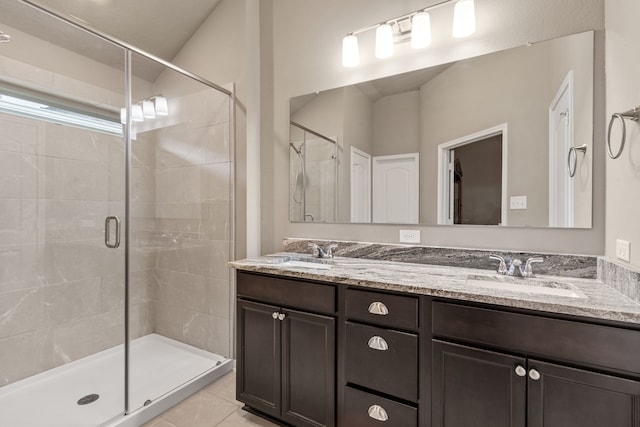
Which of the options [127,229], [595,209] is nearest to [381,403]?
[595,209]

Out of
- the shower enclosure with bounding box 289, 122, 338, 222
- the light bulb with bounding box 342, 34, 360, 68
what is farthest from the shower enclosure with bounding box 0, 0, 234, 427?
the light bulb with bounding box 342, 34, 360, 68

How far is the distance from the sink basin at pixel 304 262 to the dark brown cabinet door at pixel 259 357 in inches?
11.0

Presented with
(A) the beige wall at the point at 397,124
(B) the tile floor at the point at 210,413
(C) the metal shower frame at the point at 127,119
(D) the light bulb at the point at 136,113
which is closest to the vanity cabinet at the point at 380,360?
(B) the tile floor at the point at 210,413

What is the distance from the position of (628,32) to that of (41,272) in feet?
12.1

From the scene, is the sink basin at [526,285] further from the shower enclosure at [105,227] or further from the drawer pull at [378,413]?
the shower enclosure at [105,227]

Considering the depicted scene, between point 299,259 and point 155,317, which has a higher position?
point 299,259

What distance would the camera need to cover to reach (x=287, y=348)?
168cm

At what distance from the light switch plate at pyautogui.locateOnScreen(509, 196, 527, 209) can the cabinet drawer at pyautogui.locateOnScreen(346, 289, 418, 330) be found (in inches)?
33.2

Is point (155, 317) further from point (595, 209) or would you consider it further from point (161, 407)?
point (595, 209)

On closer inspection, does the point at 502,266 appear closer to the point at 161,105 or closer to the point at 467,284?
the point at 467,284

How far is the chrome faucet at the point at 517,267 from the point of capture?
152 cm

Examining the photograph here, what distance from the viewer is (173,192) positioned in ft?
8.84

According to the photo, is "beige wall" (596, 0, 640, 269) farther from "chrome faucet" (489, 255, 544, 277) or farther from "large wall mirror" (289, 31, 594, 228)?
"chrome faucet" (489, 255, 544, 277)

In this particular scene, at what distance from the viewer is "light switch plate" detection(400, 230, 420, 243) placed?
6.37ft
